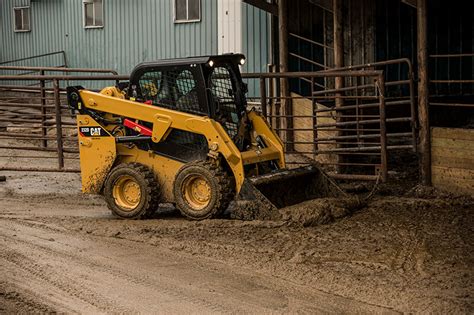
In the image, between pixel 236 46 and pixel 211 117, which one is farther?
pixel 236 46

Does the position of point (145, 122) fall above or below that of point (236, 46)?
below

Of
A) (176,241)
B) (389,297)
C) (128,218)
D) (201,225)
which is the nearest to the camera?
(389,297)

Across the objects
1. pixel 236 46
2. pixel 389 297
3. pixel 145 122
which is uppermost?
pixel 236 46

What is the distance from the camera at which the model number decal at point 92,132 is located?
11.0 meters

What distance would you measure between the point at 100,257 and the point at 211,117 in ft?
8.45

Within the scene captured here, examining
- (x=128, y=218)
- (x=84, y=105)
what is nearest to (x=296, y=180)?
(x=128, y=218)

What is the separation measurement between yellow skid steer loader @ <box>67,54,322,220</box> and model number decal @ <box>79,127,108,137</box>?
1 centimetres

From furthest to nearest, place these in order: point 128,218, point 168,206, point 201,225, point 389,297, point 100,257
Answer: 1. point 168,206
2. point 128,218
3. point 201,225
4. point 100,257
5. point 389,297

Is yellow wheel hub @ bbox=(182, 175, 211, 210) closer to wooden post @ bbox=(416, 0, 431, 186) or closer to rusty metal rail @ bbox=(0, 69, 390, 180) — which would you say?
rusty metal rail @ bbox=(0, 69, 390, 180)

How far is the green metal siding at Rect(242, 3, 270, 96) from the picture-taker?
61.5 ft

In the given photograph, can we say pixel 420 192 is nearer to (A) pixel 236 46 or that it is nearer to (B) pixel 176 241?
(B) pixel 176 241

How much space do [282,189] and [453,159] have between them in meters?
2.73

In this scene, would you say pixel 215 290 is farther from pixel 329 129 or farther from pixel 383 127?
pixel 329 129

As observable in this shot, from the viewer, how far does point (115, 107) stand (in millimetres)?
10914
